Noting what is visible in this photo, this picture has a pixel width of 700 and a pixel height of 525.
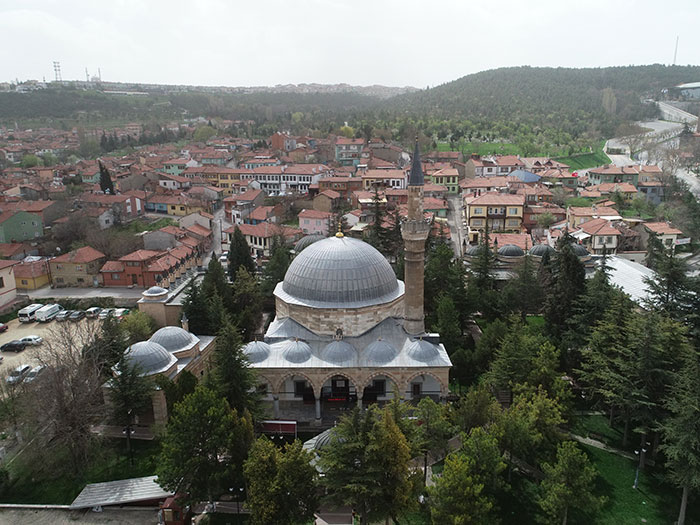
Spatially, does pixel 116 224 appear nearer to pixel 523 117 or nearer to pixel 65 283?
pixel 65 283

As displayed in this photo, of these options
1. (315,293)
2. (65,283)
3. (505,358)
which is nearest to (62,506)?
(315,293)

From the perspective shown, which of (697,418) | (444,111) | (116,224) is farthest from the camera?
(444,111)

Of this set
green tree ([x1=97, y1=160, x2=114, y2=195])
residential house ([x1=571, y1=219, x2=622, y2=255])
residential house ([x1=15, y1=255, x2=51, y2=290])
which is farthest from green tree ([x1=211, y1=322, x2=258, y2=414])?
green tree ([x1=97, y1=160, x2=114, y2=195])

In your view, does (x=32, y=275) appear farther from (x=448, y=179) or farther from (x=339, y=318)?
(x=448, y=179)

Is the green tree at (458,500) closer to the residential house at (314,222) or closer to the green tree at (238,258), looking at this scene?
the green tree at (238,258)

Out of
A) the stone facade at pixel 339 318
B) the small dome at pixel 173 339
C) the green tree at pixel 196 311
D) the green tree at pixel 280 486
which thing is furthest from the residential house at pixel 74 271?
the green tree at pixel 280 486

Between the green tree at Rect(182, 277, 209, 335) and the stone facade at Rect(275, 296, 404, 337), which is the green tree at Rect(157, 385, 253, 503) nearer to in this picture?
the stone facade at Rect(275, 296, 404, 337)

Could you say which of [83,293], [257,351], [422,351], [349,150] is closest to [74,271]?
[83,293]
